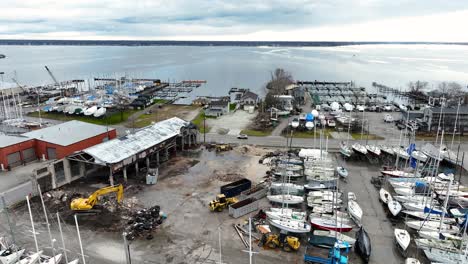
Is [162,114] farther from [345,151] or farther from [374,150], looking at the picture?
[374,150]

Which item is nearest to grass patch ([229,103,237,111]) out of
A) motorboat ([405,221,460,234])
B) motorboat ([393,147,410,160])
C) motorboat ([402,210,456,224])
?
motorboat ([393,147,410,160])

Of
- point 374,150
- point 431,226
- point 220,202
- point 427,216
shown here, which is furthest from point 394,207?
point 220,202

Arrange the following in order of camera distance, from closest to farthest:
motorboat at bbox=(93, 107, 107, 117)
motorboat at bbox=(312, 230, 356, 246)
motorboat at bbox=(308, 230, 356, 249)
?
motorboat at bbox=(308, 230, 356, 249)
motorboat at bbox=(312, 230, 356, 246)
motorboat at bbox=(93, 107, 107, 117)

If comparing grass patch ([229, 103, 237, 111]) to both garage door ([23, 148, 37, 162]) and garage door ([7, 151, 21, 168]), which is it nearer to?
garage door ([23, 148, 37, 162])

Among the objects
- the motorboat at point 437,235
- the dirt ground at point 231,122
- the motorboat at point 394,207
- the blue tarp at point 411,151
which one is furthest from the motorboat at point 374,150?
the dirt ground at point 231,122

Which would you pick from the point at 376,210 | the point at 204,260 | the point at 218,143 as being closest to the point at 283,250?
the point at 204,260

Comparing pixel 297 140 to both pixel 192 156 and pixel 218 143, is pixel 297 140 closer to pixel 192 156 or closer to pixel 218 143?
pixel 218 143

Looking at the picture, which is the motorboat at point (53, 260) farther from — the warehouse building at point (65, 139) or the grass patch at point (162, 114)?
the grass patch at point (162, 114)
